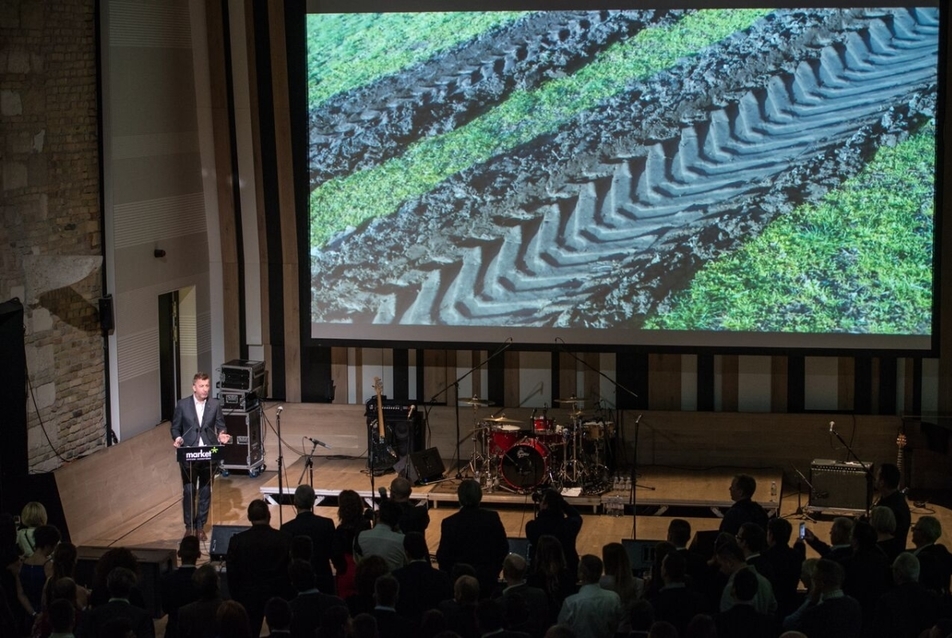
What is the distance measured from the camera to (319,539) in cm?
730

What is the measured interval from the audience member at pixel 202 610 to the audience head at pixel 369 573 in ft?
2.10

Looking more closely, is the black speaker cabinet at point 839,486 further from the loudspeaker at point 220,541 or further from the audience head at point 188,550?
the audience head at point 188,550

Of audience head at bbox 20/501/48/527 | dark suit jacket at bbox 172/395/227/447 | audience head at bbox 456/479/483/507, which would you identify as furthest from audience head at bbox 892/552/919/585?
dark suit jacket at bbox 172/395/227/447

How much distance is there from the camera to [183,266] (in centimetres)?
1216

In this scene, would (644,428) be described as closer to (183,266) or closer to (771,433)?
(771,433)

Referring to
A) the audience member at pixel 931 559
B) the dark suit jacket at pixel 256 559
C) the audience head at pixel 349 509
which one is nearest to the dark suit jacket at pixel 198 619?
the dark suit jacket at pixel 256 559

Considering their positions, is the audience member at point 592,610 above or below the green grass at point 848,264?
below

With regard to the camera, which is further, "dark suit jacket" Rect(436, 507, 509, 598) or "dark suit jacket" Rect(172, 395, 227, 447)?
"dark suit jacket" Rect(172, 395, 227, 447)

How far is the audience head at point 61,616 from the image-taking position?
5.60 metres

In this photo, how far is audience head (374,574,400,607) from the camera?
5.93 meters

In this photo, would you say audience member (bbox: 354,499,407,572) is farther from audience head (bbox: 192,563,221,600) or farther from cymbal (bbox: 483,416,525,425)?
cymbal (bbox: 483,416,525,425)

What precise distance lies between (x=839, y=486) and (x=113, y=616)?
6568mm

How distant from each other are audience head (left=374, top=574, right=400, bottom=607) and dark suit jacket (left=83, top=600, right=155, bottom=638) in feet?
3.39

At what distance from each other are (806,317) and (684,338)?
39.7 inches
